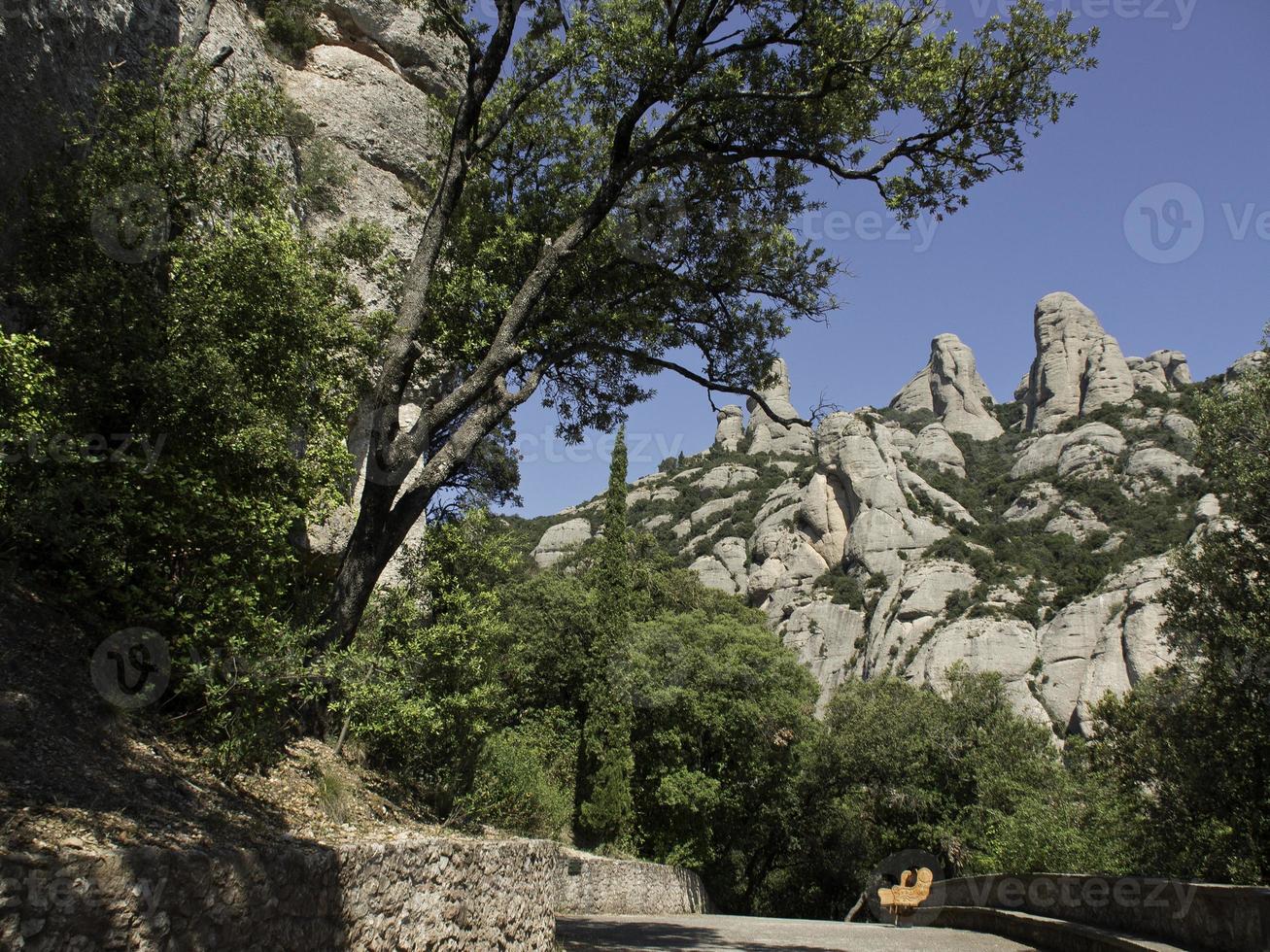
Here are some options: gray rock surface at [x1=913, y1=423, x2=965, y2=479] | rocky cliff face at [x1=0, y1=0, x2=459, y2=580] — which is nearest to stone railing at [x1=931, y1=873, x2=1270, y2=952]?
rocky cliff face at [x1=0, y1=0, x2=459, y2=580]

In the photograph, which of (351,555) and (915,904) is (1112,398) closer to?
(915,904)

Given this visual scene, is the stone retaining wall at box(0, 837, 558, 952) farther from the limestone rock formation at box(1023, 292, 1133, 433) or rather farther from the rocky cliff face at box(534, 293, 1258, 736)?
the limestone rock formation at box(1023, 292, 1133, 433)

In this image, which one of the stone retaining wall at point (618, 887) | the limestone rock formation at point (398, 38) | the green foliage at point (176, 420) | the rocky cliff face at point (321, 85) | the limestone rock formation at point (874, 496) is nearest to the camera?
the green foliage at point (176, 420)

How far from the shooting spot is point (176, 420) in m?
6.87

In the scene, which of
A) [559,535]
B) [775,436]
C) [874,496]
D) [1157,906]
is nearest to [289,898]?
[1157,906]

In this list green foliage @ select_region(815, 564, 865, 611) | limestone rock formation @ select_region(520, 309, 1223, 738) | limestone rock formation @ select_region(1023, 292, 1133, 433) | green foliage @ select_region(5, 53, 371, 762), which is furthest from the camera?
limestone rock formation @ select_region(1023, 292, 1133, 433)

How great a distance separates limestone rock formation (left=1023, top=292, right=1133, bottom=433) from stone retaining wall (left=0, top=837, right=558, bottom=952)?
329ft

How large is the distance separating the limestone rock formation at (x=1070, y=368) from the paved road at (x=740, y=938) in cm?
9204

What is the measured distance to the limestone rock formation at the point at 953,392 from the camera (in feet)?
379

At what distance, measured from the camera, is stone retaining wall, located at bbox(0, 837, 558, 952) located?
3.20 m

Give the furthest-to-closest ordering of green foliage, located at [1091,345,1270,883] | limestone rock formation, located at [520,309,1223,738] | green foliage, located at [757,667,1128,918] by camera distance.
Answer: limestone rock formation, located at [520,309,1223,738], green foliage, located at [757,667,1128,918], green foliage, located at [1091,345,1270,883]

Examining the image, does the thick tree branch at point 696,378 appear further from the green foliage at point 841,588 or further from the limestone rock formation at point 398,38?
the green foliage at point 841,588

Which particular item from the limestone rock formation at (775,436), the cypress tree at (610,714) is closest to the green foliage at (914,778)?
the cypress tree at (610,714)

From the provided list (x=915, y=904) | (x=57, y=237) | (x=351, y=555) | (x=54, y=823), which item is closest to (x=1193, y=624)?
(x=915, y=904)
